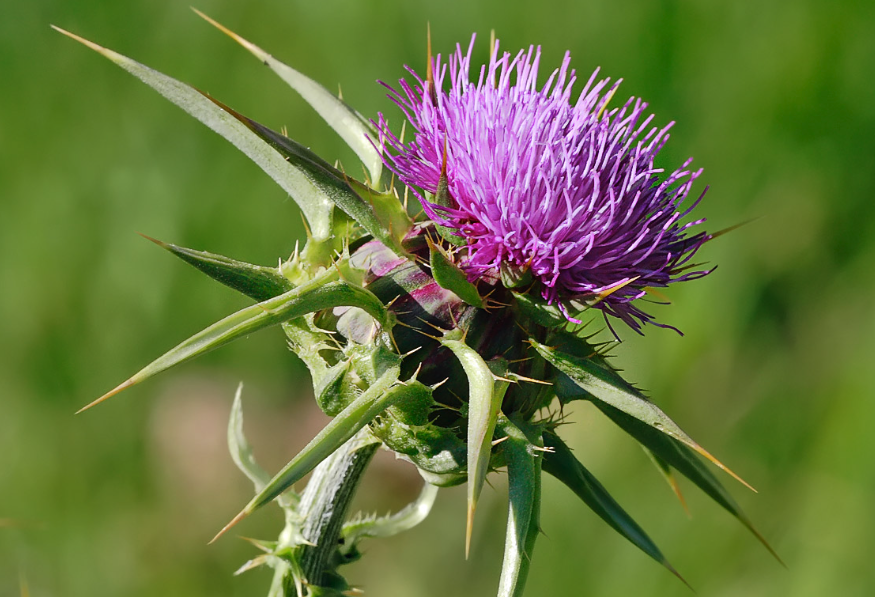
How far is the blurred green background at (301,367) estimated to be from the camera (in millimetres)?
4398

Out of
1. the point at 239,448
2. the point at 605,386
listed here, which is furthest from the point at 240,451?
→ the point at 605,386

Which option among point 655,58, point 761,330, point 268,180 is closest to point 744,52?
point 655,58

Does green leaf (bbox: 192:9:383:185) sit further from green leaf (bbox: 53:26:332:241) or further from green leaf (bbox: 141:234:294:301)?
green leaf (bbox: 141:234:294:301)

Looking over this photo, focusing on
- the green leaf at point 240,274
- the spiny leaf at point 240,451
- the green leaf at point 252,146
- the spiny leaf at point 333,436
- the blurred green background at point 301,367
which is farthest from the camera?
the blurred green background at point 301,367

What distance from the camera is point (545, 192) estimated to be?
7.31 feet

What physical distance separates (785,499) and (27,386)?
3.87 m

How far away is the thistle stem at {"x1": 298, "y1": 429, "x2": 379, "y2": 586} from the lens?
249 cm

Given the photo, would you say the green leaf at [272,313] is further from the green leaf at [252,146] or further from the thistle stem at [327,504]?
the thistle stem at [327,504]

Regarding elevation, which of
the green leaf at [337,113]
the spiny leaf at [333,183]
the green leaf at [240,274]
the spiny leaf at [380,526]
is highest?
the green leaf at [337,113]

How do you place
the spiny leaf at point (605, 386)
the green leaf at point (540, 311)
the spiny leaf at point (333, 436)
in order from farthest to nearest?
the green leaf at point (540, 311) → the spiny leaf at point (605, 386) → the spiny leaf at point (333, 436)

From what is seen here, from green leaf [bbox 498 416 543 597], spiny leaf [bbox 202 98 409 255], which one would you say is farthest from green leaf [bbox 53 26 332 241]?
green leaf [bbox 498 416 543 597]

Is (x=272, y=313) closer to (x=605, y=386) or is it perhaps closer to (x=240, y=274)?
(x=240, y=274)

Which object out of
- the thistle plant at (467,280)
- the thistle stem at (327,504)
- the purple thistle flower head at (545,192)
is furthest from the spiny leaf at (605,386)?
the thistle stem at (327,504)

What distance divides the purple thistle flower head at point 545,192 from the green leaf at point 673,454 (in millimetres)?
238
